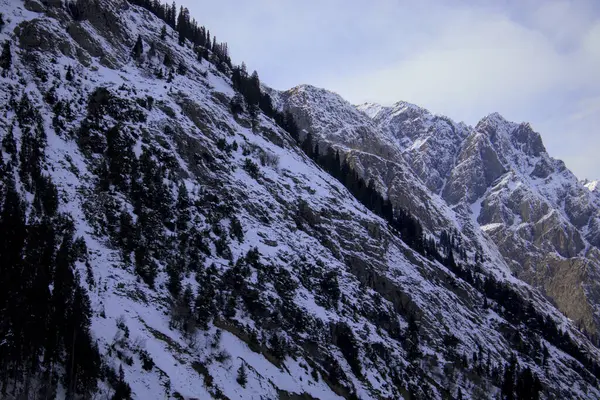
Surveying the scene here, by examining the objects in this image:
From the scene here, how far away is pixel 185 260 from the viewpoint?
59.7 m

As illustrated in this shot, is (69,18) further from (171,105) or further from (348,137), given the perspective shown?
(348,137)

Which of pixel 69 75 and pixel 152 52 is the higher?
pixel 152 52

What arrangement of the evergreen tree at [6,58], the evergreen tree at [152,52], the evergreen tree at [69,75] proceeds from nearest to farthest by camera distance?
the evergreen tree at [6,58]
the evergreen tree at [69,75]
the evergreen tree at [152,52]

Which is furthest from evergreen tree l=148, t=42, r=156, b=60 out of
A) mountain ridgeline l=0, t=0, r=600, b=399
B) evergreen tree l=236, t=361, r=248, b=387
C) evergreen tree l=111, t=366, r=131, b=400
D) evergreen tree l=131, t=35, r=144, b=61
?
evergreen tree l=111, t=366, r=131, b=400

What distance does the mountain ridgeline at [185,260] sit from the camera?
44.1m

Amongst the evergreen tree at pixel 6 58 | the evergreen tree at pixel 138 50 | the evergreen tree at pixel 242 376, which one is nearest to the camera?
the evergreen tree at pixel 242 376

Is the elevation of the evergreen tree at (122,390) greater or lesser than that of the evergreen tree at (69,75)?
lesser

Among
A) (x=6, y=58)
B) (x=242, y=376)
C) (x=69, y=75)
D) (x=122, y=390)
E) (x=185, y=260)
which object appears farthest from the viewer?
(x=69, y=75)

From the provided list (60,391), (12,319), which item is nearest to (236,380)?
(60,391)

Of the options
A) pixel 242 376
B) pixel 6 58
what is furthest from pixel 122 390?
pixel 6 58

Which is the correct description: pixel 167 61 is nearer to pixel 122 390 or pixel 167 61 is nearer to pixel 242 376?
pixel 242 376

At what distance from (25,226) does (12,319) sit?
33.7 ft

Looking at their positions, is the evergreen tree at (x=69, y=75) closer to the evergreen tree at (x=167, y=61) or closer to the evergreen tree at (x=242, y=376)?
the evergreen tree at (x=167, y=61)

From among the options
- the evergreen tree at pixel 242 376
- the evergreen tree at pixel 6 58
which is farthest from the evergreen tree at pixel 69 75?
the evergreen tree at pixel 242 376
